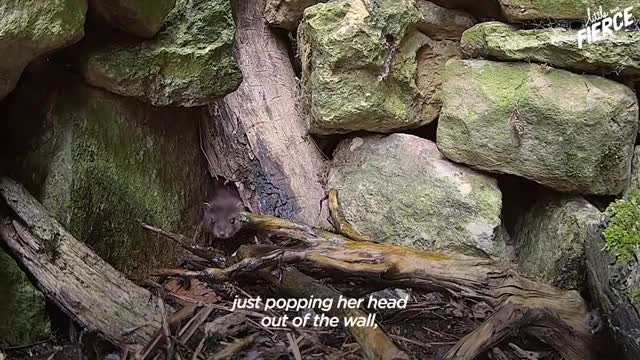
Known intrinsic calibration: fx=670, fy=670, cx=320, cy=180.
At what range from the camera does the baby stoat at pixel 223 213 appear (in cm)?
176

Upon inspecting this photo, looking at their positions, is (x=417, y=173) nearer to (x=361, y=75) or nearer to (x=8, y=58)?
(x=361, y=75)

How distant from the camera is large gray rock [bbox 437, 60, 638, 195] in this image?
1.57 meters

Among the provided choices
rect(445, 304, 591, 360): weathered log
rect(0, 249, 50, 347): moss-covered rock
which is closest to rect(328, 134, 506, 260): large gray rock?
rect(445, 304, 591, 360): weathered log

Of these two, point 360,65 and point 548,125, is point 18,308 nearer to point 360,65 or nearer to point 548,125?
point 360,65

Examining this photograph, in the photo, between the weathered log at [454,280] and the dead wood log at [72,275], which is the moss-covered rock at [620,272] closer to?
the weathered log at [454,280]

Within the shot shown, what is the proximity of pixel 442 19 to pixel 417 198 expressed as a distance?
544 mm

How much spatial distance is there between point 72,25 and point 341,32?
0.71 metres

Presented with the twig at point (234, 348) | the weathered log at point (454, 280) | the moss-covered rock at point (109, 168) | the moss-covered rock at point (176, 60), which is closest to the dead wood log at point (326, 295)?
the weathered log at point (454, 280)

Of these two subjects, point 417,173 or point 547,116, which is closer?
point 547,116

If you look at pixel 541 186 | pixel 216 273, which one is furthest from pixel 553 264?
pixel 216 273

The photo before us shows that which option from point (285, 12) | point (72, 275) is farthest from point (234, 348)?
point (285, 12)

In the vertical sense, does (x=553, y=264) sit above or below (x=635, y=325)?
below

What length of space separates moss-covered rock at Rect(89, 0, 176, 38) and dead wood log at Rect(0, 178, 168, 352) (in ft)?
1.29

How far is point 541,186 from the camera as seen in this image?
177 cm
